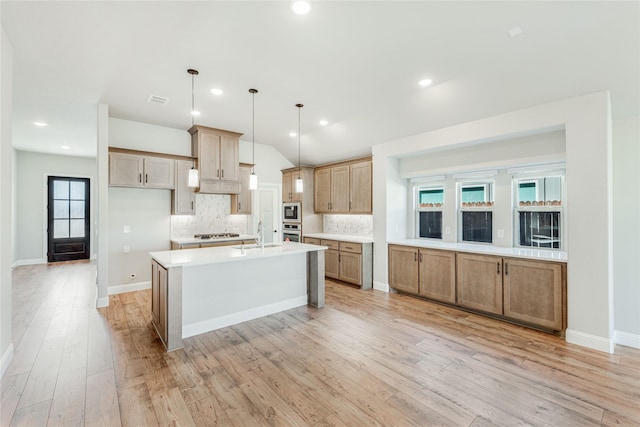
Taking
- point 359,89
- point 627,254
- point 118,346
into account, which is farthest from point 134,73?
point 627,254

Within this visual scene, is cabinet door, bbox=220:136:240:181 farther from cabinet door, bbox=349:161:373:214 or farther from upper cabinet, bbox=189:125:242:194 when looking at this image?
cabinet door, bbox=349:161:373:214

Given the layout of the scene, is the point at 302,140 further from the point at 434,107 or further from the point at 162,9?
the point at 162,9

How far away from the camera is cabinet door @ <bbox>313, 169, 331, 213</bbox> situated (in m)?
6.44

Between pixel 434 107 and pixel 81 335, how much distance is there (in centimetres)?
520

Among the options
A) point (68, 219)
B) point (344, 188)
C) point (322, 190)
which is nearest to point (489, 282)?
point (344, 188)

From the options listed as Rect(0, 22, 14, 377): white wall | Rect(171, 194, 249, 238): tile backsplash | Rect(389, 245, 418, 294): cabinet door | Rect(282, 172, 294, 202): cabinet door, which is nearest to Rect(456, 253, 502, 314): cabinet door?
Rect(389, 245, 418, 294): cabinet door

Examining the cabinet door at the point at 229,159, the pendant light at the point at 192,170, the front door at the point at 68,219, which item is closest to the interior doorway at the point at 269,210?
the cabinet door at the point at 229,159

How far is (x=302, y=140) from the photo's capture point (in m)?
6.23

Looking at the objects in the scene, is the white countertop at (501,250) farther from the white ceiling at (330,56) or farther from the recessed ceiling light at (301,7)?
the recessed ceiling light at (301,7)

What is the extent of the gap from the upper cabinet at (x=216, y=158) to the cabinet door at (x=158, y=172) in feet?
1.66

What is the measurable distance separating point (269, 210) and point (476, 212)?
14.4ft

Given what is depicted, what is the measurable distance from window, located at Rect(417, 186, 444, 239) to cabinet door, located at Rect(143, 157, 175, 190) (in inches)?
179

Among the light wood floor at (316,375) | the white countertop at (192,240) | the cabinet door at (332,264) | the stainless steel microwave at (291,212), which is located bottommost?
the light wood floor at (316,375)

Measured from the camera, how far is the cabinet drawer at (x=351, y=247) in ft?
17.8
